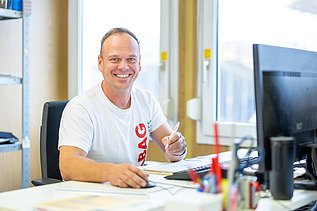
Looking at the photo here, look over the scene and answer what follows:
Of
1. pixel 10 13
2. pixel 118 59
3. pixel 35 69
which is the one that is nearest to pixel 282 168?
pixel 118 59

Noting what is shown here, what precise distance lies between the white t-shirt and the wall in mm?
1378

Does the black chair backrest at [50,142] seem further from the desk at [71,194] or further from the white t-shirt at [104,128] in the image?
the desk at [71,194]

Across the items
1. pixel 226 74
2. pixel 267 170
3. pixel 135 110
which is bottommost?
pixel 267 170

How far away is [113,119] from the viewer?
2.17 m

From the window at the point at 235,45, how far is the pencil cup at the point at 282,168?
1405mm

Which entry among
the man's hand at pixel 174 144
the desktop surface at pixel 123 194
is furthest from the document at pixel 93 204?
the man's hand at pixel 174 144

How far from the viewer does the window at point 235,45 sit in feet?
9.25

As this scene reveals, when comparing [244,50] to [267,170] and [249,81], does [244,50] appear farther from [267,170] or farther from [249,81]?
[267,170]

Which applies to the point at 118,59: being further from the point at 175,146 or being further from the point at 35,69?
the point at 35,69

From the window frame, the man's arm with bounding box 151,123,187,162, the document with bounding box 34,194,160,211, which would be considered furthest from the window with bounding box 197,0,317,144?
the document with bounding box 34,194,160,211

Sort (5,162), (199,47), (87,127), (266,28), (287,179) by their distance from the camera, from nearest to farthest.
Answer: (287,179) < (87,127) < (266,28) < (199,47) < (5,162)

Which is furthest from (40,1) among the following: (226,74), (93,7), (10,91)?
(226,74)

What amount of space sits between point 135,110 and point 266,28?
102 centimetres

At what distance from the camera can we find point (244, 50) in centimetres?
297
